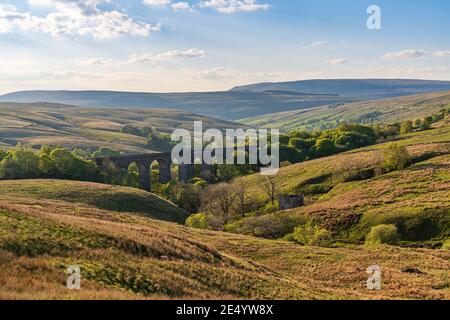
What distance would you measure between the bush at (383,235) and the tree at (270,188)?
34081 millimetres

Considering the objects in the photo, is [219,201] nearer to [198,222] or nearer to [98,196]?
[198,222]

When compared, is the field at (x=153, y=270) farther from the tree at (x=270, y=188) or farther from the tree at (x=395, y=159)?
the tree at (x=270, y=188)

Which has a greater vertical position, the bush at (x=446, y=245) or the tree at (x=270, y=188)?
the bush at (x=446, y=245)

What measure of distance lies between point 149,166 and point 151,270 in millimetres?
90936

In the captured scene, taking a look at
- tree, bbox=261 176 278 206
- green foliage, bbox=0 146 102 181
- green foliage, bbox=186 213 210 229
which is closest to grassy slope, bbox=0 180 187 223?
green foliage, bbox=186 213 210 229

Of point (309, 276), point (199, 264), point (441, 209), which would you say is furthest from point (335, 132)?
point (199, 264)

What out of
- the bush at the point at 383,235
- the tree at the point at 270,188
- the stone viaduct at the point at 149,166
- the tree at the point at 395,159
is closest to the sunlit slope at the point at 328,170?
the tree at the point at 270,188

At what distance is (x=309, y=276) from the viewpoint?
3869cm

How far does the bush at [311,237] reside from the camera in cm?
5838

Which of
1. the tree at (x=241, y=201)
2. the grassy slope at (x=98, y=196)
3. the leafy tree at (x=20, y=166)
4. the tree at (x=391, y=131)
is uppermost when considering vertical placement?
the tree at (x=391, y=131)

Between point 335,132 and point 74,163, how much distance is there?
93768 millimetres

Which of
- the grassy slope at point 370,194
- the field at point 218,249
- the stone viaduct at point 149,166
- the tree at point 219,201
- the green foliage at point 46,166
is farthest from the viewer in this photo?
the stone viaduct at point 149,166

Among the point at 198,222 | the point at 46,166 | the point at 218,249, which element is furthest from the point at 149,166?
the point at 218,249
